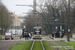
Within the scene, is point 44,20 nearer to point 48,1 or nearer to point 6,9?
point 48,1

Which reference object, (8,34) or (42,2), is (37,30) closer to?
(8,34)

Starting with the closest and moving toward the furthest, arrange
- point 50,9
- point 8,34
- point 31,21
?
point 8,34 < point 50,9 < point 31,21

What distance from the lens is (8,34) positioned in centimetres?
4566

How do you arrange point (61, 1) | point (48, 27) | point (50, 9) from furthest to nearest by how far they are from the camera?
point (48, 27) < point (50, 9) < point (61, 1)

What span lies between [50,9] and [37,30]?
2388cm

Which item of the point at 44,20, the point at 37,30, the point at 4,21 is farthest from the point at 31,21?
the point at 37,30

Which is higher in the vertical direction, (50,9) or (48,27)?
(50,9)

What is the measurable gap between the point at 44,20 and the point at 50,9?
6697 mm

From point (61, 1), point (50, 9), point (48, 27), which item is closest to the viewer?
point (61, 1)

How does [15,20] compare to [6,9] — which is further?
[15,20]

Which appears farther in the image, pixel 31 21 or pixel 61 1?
pixel 31 21

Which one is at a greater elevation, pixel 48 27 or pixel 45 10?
pixel 45 10

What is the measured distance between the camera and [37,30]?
4803 cm

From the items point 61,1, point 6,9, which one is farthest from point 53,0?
point 6,9
